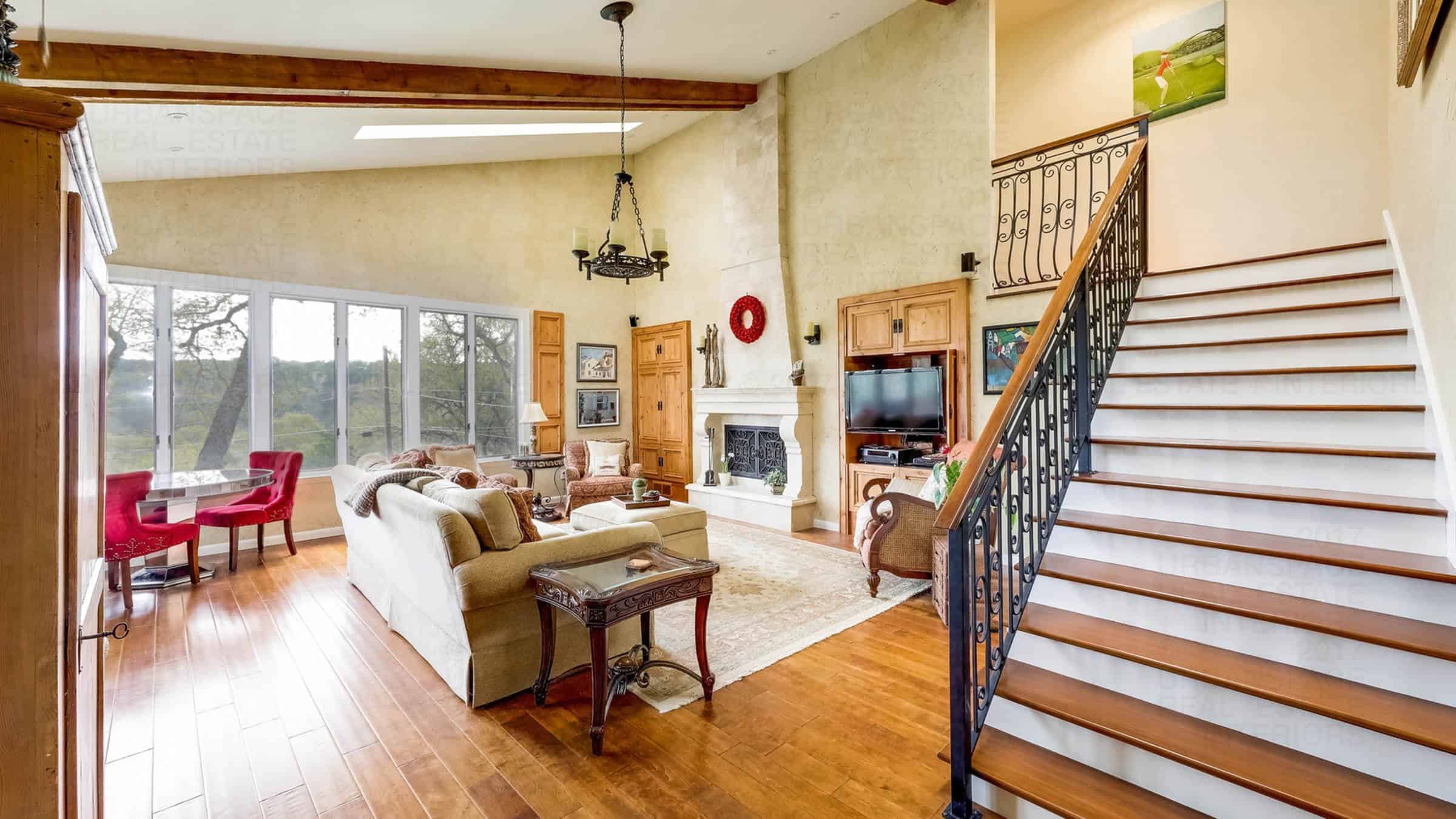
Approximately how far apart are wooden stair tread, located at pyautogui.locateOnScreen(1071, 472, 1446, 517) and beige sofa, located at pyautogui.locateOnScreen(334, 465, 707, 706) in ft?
7.34

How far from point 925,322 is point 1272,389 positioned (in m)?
2.89

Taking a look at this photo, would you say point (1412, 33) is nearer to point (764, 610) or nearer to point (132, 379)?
point (764, 610)

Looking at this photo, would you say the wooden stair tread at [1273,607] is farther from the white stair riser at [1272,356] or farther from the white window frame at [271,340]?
the white window frame at [271,340]

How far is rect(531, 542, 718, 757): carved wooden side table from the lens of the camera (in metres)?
2.45

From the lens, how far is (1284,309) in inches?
115

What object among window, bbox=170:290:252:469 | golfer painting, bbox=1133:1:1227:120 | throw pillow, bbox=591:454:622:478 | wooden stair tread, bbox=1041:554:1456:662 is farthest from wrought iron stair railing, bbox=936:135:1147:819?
window, bbox=170:290:252:469

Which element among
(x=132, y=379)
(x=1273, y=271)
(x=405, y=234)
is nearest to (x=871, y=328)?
(x=1273, y=271)

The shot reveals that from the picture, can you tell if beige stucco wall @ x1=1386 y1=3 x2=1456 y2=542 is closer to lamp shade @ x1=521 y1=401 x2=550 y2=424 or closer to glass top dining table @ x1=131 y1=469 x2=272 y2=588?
glass top dining table @ x1=131 y1=469 x2=272 y2=588

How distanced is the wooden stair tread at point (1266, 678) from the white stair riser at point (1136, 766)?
26 cm

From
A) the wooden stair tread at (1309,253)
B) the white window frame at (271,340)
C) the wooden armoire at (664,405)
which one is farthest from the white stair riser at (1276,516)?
the white window frame at (271,340)

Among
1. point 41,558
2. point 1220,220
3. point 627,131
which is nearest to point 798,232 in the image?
point 627,131

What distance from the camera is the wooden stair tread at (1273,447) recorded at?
2.13m

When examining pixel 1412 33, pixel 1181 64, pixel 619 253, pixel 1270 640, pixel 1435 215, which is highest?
pixel 1181 64

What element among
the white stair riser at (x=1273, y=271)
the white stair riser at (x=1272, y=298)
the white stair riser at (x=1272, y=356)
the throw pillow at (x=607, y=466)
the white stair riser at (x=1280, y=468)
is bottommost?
the throw pillow at (x=607, y=466)
